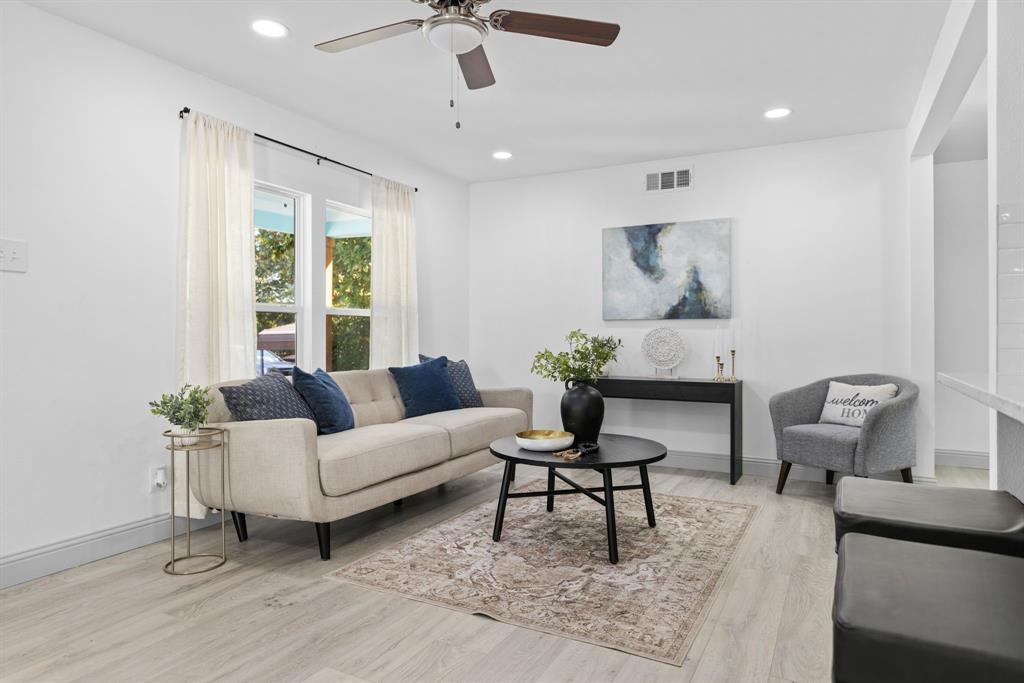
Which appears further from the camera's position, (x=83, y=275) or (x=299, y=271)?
(x=299, y=271)

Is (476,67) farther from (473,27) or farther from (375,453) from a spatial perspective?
(375,453)

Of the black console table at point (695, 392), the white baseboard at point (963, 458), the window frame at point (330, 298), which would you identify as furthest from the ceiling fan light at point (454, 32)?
the white baseboard at point (963, 458)

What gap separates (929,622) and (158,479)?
3.46 metres

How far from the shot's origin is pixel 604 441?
11.5 feet

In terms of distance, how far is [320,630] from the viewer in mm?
2256

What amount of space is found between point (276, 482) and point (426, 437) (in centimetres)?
92

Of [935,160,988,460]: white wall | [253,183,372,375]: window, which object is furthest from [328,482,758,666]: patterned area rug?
[935,160,988,460]: white wall

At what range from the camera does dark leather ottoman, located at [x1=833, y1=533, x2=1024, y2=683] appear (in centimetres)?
70

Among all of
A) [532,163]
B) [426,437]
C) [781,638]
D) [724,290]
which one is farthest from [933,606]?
[532,163]

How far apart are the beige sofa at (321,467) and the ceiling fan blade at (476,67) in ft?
5.67

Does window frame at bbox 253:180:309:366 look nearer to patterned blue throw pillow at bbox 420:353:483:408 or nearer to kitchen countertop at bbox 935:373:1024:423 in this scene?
patterned blue throw pillow at bbox 420:353:483:408

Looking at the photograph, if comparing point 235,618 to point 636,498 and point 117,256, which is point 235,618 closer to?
point 117,256


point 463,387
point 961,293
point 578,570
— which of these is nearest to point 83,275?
point 463,387

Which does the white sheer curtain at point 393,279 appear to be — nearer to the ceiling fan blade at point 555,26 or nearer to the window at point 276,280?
the window at point 276,280
